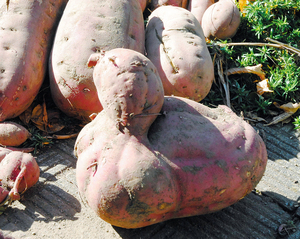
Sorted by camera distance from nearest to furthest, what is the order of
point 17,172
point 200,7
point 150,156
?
point 150,156, point 17,172, point 200,7

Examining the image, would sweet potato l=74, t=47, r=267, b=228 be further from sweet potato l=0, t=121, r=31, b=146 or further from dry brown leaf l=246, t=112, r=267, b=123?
dry brown leaf l=246, t=112, r=267, b=123

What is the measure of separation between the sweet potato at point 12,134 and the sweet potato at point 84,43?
0.38 metres

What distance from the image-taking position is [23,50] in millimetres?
2434

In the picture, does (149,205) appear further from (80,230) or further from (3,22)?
(3,22)

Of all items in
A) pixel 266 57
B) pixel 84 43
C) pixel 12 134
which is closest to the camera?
pixel 12 134

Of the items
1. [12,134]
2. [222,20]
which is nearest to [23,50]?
[12,134]

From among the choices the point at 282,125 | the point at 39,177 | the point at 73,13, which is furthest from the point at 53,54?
the point at 282,125

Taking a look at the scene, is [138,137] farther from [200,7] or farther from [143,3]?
[200,7]

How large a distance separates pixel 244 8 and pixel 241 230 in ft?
8.42

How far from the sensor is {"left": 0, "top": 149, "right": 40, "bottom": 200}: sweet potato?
6.16ft

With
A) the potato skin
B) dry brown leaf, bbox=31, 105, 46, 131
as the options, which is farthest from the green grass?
dry brown leaf, bbox=31, 105, 46, 131

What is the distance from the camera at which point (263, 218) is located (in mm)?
1889

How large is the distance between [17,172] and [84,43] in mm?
1053

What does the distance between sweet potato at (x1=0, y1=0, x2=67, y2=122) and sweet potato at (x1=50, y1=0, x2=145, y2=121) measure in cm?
13
